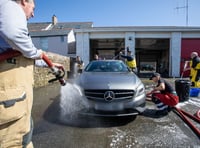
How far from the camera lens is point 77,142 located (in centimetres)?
346

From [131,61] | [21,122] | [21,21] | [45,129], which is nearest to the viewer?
[21,21]

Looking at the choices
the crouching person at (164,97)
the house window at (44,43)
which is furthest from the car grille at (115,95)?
the house window at (44,43)

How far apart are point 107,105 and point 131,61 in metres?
6.17

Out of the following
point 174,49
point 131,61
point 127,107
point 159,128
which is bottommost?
point 159,128

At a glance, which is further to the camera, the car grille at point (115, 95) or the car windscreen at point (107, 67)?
the car windscreen at point (107, 67)

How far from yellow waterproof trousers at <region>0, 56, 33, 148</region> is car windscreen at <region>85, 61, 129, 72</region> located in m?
4.36

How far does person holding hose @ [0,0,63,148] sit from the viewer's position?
4.64ft

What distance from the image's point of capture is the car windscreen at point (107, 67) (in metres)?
5.98

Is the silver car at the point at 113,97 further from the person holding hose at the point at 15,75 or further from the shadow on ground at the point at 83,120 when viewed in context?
the person holding hose at the point at 15,75

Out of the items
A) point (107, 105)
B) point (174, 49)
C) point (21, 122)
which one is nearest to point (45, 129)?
point (107, 105)

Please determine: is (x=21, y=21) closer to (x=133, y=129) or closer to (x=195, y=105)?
(x=133, y=129)

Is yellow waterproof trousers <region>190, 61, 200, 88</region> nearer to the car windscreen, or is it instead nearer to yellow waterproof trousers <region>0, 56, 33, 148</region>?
the car windscreen

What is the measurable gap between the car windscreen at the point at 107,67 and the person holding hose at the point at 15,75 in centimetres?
436

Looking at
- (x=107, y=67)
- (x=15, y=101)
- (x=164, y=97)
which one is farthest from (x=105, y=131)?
(x=15, y=101)
